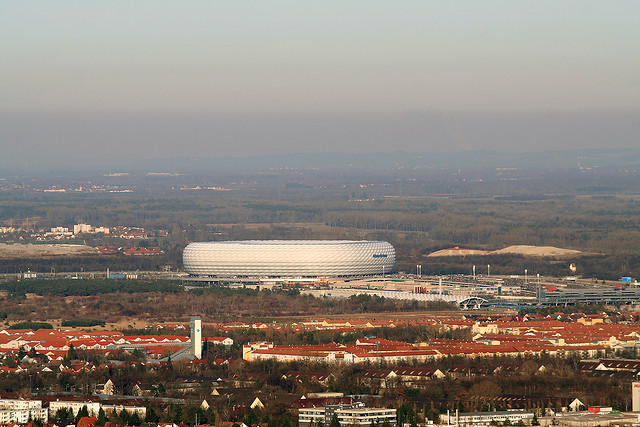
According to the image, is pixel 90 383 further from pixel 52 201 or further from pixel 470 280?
pixel 52 201

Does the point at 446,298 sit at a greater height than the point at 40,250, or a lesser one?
greater

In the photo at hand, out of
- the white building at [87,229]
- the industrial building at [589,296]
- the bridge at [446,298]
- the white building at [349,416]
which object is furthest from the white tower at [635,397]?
the white building at [87,229]

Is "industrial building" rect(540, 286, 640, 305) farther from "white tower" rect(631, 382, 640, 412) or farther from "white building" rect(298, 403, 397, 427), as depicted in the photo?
"white building" rect(298, 403, 397, 427)

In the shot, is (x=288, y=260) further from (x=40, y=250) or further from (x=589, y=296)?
(x=40, y=250)

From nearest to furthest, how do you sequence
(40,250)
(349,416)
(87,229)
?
(349,416) → (40,250) → (87,229)

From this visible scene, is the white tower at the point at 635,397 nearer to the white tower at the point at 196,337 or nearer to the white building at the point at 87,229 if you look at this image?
the white tower at the point at 196,337

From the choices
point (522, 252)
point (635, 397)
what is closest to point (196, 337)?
point (635, 397)

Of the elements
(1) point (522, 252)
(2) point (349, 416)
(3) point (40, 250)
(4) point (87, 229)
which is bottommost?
(3) point (40, 250)
